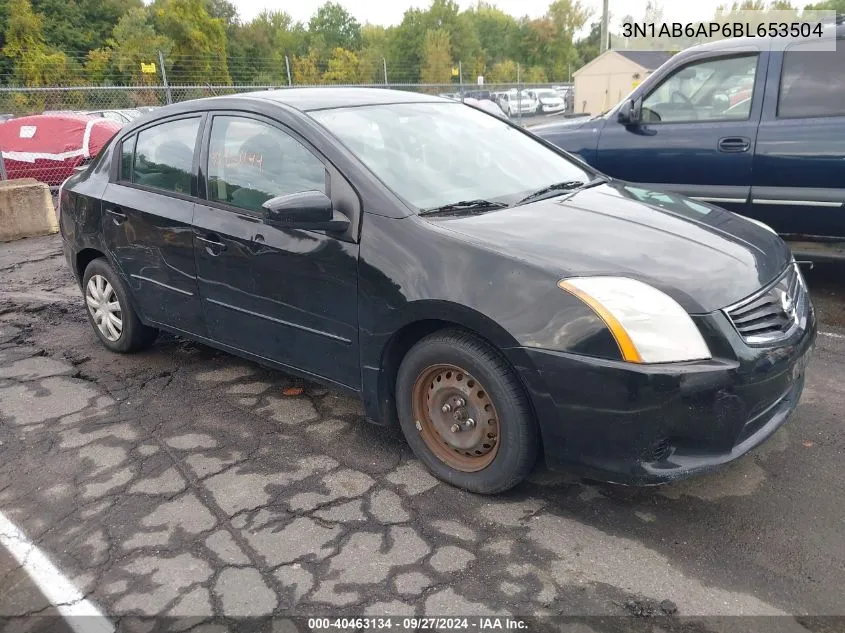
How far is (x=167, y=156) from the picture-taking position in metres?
4.02

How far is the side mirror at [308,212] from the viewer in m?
2.97

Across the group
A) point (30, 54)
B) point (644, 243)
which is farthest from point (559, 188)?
point (30, 54)

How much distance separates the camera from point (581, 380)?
2.49 metres

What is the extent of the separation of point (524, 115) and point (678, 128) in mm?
25005

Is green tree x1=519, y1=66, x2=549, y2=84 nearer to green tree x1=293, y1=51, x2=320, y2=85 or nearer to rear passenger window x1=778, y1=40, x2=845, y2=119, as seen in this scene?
green tree x1=293, y1=51, x2=320, y2=85

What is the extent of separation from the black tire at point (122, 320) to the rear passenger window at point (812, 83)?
15.5ft

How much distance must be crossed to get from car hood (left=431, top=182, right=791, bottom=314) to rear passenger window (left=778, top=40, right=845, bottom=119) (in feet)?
7.36

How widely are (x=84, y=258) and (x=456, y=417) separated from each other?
10.6 feet

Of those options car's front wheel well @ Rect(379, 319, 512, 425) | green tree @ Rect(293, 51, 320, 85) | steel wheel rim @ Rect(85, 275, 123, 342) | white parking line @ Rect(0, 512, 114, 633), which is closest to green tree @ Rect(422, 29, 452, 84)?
green tree @ Rect(293, 51, 320, 85)

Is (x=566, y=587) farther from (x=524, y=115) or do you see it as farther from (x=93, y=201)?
(x=524, y=115)

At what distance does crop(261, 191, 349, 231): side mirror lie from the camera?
297cm

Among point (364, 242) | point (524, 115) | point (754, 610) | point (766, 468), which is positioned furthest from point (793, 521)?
point (524, 115)

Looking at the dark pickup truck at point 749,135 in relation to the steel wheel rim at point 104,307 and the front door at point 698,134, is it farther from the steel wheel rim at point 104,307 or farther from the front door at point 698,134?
the steel wheel rim at point 104,307

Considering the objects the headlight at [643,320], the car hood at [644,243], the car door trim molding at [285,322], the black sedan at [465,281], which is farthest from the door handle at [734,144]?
the car door trim molding at [285,322]
